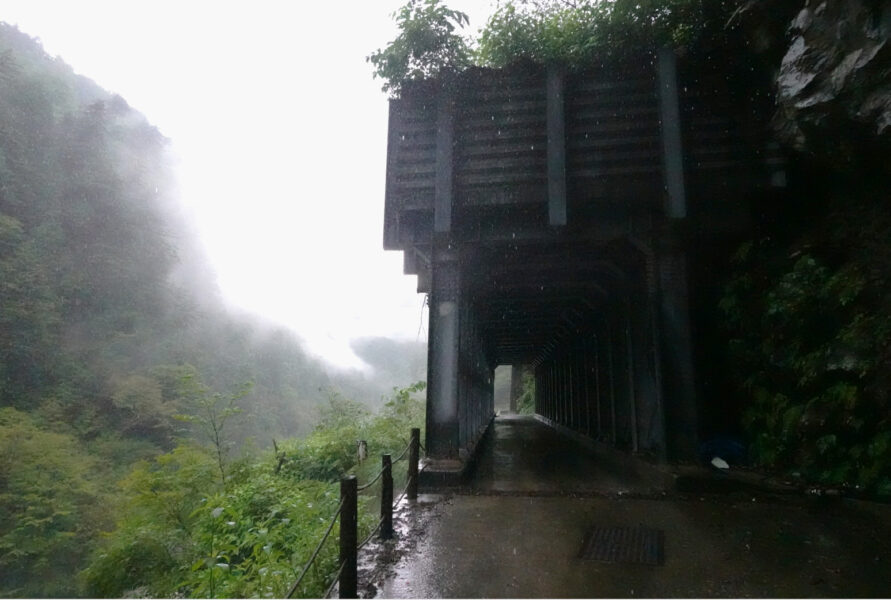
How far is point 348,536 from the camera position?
3893 mm

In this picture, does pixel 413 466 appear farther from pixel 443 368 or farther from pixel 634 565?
pixel 634 565

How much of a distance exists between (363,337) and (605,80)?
122 metres

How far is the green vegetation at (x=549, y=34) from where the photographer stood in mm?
9156

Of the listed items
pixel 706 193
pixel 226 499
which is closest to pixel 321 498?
pixel 226 499

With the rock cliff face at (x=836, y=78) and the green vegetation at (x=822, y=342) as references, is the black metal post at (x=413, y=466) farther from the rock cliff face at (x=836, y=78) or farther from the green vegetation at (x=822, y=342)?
the rock cliff face at (x=836, y=78)

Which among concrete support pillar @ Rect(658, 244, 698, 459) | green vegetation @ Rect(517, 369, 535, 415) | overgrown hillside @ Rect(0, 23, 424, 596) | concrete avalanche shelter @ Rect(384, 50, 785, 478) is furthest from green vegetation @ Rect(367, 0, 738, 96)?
green vegetation @ Rect(517, 369, 535, 415)

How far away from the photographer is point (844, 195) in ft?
27.2

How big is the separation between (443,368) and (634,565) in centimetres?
466

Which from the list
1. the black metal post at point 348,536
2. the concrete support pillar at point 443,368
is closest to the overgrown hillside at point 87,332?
the concrete support pillar at point 443,368

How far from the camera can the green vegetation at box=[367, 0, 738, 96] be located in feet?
A: 30.0

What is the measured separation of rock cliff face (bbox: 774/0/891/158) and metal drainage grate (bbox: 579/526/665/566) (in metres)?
6.05

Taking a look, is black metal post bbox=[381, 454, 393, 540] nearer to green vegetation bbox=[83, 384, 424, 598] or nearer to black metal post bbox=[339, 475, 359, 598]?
green vegetation bbox=[83, 384, 424, 598]

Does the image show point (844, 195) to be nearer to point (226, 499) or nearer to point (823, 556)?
point (823, 556)

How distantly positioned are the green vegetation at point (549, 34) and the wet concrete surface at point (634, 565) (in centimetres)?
736
